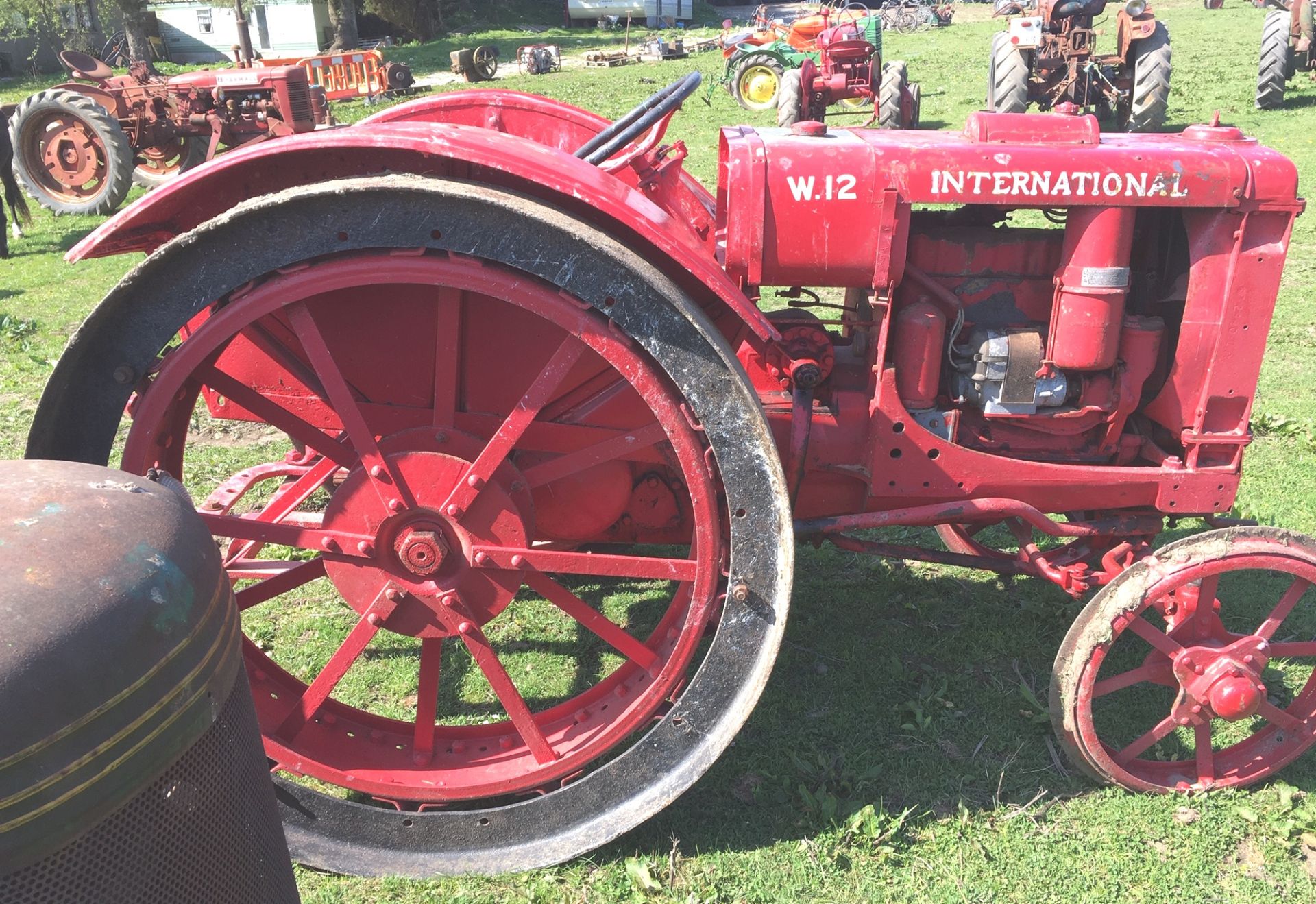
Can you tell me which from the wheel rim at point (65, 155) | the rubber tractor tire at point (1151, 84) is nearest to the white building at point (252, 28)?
the wheel rim at point (65, 155)

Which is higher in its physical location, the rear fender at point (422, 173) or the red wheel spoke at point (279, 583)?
the rear fender at point (422, 173)

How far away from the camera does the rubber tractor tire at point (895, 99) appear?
12.2m

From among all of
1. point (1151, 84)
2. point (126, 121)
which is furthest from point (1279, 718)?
point (126, 121)

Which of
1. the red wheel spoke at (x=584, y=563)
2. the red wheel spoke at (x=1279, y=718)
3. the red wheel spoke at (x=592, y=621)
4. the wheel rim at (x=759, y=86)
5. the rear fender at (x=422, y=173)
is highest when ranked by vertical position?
the rear fender at (x=422, y=173)

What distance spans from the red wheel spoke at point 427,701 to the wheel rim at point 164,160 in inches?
451

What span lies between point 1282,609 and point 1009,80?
34.4ft

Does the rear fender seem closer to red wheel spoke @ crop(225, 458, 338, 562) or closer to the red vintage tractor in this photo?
red wheel spoke @ crop(225, 458, 338, 562)

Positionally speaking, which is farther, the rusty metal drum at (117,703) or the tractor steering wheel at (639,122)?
the tractor steering wheel at (639,122)

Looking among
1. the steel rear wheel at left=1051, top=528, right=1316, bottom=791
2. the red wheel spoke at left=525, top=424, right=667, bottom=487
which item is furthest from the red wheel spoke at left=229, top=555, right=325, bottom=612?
the steel rear wheel at left=1051, top=528, right=1316, bottom=791

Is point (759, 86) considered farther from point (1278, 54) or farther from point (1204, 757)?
point (1204, 757)

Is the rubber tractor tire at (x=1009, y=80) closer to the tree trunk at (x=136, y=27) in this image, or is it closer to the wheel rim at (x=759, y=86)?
the wheel rim at (x=759, y=86)

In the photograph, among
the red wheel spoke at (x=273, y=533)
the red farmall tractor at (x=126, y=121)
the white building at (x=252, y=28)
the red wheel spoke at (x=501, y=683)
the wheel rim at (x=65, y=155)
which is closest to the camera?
the red wheel spoke at (x=273, y=533)

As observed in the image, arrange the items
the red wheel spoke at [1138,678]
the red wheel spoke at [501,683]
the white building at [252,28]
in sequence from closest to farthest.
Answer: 1. the red wheel spoke at [501,683]
2. the red wheel spoke at [1138,678]
3. the white building at [252,28]

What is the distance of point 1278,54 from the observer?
507 inches
